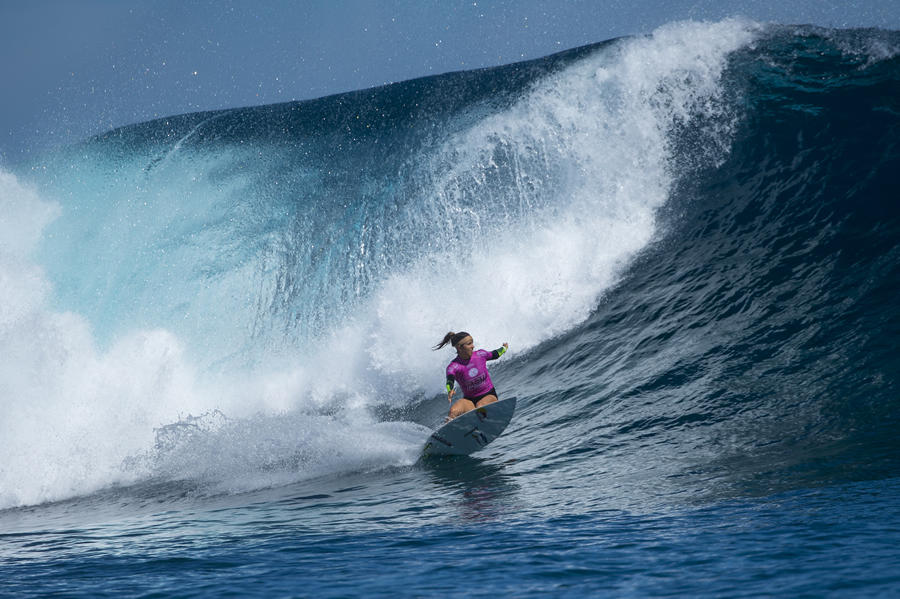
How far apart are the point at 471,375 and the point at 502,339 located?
3211mm

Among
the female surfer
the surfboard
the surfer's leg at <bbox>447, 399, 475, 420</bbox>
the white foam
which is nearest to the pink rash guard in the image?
the female surfer

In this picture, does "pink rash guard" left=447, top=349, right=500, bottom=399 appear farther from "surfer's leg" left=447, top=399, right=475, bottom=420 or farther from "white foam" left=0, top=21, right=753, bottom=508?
"white foam" left=0, top=21, right=753, bottom=508

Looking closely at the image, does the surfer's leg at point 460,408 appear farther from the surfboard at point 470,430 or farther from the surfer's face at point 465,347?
the surfer's face at point 465,347

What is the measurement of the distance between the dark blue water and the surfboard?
31 cm

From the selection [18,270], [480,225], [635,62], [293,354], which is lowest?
[293,354]

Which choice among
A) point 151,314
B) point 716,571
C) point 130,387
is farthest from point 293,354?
point 716,571

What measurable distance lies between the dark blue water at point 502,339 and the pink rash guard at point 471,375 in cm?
61

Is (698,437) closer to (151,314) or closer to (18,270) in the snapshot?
(151,314)

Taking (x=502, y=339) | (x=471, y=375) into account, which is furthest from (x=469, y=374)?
(x=502, y=339)

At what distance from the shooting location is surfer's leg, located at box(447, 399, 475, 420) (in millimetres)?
6828

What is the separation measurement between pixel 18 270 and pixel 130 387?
3379mm

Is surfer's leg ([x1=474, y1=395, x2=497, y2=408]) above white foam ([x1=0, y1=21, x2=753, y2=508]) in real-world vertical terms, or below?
below

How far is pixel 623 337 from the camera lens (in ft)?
28.0

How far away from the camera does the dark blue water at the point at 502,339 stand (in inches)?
151
